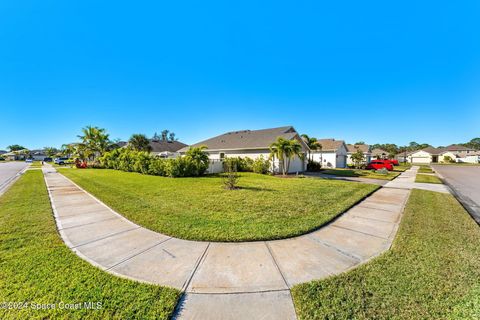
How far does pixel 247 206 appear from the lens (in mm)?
6516

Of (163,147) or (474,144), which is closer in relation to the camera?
(163,147)

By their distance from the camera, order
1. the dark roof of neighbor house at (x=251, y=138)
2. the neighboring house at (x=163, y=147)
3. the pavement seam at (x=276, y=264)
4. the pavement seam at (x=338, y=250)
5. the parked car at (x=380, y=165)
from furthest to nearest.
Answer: the neighboring house at (x=163, y=147)
the parked car at (x=380, y=165)
the dark roof of neighbor house at (x=251, y=138)
the pavement seam at (x=338, y=250)
the pavement seam at (x=276, y=264)

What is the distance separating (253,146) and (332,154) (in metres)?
16.3

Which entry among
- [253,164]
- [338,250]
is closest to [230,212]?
[338,250]

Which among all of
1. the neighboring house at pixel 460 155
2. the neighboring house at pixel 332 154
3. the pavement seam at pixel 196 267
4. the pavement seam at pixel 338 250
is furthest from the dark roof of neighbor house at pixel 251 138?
the neighboring house at pixel 460 155

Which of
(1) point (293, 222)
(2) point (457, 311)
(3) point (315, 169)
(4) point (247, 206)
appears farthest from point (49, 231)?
(3) point (315, 169)

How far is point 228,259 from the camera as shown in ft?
10.8

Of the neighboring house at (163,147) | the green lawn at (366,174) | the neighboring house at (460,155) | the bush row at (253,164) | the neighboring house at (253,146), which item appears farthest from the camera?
the neighboring house at (460,155)

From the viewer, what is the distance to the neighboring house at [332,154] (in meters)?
28.5

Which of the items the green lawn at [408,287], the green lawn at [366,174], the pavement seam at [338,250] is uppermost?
the green lawn at [366,174]

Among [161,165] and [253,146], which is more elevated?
[253,146]

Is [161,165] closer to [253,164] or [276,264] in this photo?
[253,164]

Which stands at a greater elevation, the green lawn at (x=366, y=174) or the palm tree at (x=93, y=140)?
the palm tree at (x=93, y=140)

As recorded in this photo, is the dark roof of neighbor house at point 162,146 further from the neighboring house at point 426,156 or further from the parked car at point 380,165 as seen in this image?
the neighboring house at point 426,156
